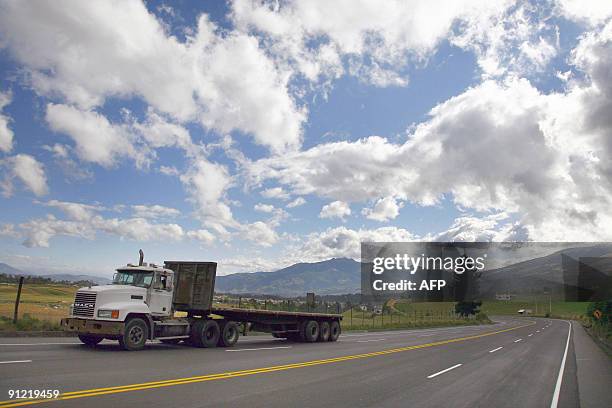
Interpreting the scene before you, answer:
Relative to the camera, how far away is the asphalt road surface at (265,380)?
8.35 m

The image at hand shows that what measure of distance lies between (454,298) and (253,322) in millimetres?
102160

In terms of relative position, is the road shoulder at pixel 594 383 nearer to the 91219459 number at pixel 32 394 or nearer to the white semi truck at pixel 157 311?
the 91219459 number at pixel 32 394

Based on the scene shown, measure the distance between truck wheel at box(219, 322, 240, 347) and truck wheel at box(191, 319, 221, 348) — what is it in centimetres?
35

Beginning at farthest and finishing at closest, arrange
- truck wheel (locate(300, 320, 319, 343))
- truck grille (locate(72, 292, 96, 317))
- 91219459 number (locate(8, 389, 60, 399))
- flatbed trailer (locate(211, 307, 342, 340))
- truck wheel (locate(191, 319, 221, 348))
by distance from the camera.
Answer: truck wheel (locate(300, 320, 319, 343)) < flatbed trailer (locate(211, 307, 342, 340)) < truck wheel (locate(191, 319, 221, 348)) < truck grille (locate(72, 292, 96, 317)) < 91219459 number (locate(8, 389, 60, 399))

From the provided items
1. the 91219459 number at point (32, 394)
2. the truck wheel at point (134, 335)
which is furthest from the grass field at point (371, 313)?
the 91219459 number at point (32, 394)

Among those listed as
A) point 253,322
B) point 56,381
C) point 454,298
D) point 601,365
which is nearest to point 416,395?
point 56,381

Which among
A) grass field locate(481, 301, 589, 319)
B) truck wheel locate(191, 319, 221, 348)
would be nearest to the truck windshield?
truck wheel locate(191, 319, 221, 348)

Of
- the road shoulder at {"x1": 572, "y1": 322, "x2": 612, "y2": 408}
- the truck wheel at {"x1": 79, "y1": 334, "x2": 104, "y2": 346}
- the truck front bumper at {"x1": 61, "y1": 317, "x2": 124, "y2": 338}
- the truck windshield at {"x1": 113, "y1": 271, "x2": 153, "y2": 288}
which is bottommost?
the road shoulder at {"x1": 572, "y1": 322, "x2": 612, "y2": 408}

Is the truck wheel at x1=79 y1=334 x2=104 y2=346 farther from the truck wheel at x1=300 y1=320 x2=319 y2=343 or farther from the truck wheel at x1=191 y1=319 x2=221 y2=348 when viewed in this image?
the truck wheel at x1=300 y1=320 x2=319 y2=343

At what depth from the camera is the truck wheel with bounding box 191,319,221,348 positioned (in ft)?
57.4

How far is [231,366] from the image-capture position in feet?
41.5

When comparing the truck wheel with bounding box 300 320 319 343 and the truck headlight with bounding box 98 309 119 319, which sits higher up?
the truck headlight with bounding box 98 309 119 319

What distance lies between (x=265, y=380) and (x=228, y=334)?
8.53 metres

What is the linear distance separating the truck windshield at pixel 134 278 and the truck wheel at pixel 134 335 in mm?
1445
